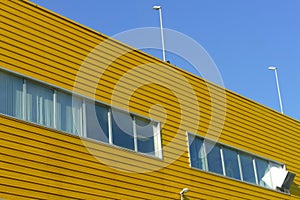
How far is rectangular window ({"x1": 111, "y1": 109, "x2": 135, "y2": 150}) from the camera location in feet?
49.3

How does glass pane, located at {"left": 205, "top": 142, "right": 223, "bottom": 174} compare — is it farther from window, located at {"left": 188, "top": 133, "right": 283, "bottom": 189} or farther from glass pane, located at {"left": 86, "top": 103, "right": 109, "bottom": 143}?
glass pane, located at {"left": 86, "top": 103, "right": 109, "bottom": 143}

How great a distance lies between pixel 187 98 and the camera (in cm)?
1795

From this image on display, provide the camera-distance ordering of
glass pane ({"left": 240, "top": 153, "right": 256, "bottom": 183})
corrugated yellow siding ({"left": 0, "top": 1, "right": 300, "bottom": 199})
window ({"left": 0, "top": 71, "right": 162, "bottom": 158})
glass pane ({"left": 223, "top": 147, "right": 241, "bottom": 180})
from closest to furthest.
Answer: corrugated yellow siding ({"left": 0, "top": 1, "right": 300, "bottom": 199}) → window ({"left": 0, "top": 71, "right": 162, "bottom": 158}) → glass pane ({"left": 223, "top": 147, "right": 241, "bottom": 180}) → glass pane ({"left": 240, "top": 153, "right": 256, "bottom": 183})

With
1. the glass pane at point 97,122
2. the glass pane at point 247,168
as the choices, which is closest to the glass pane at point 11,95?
the glass pane at point 97,122

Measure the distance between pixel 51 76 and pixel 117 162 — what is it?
268cm

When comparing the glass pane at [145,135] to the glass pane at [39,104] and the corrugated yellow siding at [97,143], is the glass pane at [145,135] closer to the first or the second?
the corrugated yellow siding at [97,143]

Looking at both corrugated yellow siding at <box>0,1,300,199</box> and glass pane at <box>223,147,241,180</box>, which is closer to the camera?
corrugated yellow siding at <box>0,1,300,199</box>

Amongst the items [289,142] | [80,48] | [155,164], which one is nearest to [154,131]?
[155,164]

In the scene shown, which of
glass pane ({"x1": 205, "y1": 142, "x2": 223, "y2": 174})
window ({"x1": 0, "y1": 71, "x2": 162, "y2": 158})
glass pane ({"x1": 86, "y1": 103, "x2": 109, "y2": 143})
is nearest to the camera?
window ({"x1": 0, "y1": 71, "x2": 162, "y2": 158})

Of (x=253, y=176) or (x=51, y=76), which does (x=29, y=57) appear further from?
(x=253, y=176)

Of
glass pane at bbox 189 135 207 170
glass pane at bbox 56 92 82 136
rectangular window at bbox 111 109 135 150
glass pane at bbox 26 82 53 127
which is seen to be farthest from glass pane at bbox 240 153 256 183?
glass pane at bbox 26 82 53 127

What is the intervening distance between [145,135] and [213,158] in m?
3.01

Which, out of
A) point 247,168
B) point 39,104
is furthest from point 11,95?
point 247,168

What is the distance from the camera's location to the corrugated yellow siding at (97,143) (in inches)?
495
